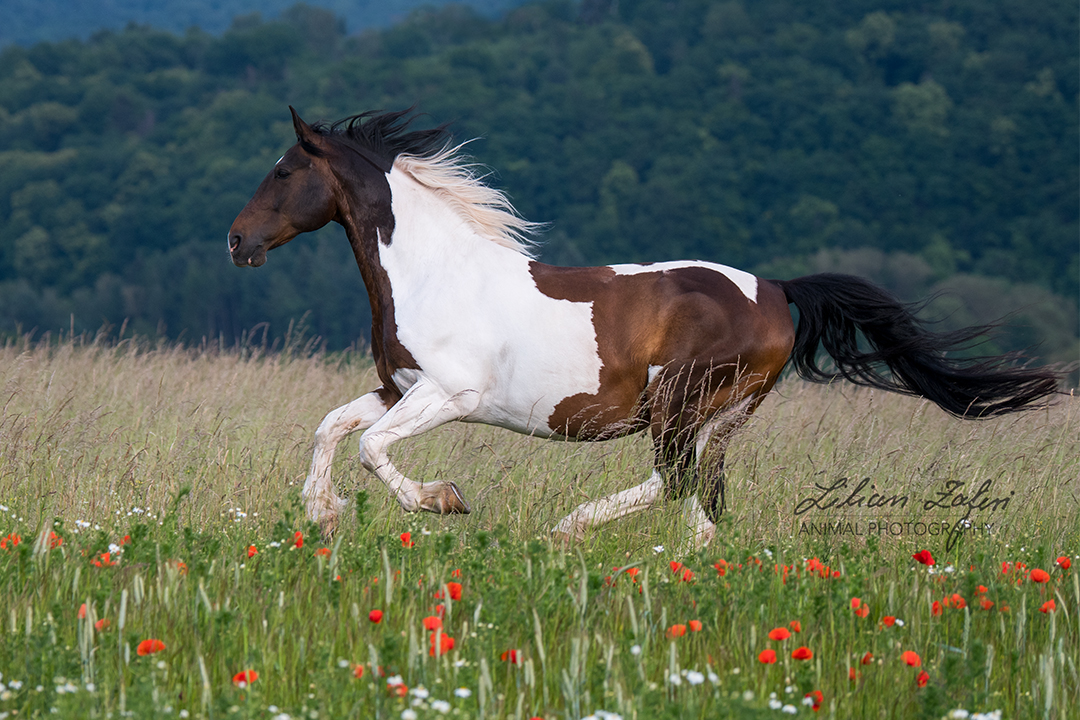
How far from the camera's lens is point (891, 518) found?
207 inches

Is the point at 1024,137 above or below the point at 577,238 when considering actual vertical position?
above

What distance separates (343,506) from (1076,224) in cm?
4972

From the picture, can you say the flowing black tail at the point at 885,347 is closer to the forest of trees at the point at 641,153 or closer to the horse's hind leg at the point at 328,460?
the horse's hind leg at the point at 328,460

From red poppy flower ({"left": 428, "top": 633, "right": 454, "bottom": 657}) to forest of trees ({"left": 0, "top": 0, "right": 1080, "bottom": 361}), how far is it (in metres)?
39.5

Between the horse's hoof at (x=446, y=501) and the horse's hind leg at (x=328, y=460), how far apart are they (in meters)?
0.42

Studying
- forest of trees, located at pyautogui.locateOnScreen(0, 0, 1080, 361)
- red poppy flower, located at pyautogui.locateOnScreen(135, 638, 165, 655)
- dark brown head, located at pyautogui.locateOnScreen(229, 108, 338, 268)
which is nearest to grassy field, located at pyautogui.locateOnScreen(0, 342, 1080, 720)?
red poppy flower, located at pyautogui.locateOnScreen(135, 638, 165, 655)

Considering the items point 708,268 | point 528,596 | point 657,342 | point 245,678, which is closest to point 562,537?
point 657,342

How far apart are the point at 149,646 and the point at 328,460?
2.22 meters

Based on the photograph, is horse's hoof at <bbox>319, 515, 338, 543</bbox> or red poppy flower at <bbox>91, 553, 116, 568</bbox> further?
horse's hoof at <bbox>319, 515, 338, 543</bbox>

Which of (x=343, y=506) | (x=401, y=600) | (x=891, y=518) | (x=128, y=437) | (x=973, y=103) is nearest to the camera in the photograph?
(x=401, y=600)

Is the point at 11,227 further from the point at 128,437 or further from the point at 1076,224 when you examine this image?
the point at 128,437

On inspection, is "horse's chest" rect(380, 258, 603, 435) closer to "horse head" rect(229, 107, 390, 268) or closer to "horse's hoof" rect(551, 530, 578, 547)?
"horse's hoof" rect(551, 530, 578, 547)

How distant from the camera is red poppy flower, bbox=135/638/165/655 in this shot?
2.69 m

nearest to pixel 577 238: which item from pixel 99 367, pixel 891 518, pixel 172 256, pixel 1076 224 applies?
pixel 172 256
